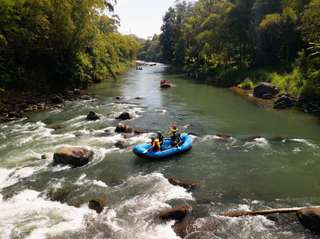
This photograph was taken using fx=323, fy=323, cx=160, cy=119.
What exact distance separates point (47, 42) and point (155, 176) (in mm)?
21862

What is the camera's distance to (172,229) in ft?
29.7

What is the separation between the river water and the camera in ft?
30.3

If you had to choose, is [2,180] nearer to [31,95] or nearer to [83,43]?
[31,95]

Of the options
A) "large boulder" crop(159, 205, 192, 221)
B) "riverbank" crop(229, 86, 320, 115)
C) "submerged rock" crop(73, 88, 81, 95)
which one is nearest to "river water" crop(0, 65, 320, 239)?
"large boulder" crop(159, 205, 192, 221)

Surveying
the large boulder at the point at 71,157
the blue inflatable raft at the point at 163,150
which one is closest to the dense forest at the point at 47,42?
the large boulder at the point at 71,157

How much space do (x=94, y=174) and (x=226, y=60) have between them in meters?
36.2

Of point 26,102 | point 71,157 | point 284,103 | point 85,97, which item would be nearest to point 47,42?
point 85,97

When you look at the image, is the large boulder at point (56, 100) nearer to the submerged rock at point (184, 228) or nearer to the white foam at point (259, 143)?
the white foam at point (259, 143)

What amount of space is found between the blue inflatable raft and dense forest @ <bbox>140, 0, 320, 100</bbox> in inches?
514

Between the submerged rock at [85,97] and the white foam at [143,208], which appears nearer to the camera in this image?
the white foam at [143,208]

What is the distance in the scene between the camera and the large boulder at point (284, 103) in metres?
24.0

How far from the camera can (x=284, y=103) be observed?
2412cm

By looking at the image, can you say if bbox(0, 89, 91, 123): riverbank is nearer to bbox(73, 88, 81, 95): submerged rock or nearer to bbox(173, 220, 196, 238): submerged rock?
bbox(73, 88, 81, 95): submerged rock

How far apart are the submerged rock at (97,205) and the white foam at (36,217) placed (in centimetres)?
21
